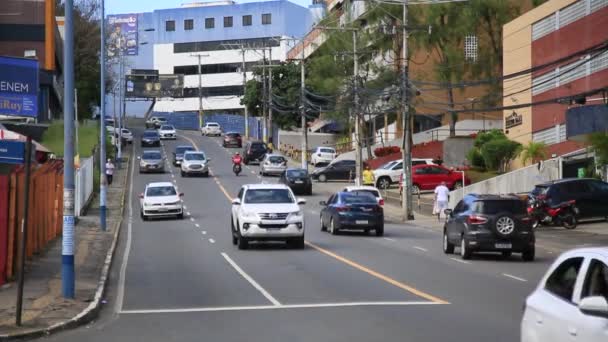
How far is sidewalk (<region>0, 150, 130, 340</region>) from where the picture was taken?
618 inches

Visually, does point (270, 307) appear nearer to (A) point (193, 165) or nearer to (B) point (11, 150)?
(B) point (11, 150)

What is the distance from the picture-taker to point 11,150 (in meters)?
21.5

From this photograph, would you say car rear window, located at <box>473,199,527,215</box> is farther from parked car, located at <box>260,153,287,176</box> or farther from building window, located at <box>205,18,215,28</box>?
building window, located at <box>205,18,215,28</box>

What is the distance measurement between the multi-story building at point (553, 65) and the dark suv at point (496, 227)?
18.7 meters

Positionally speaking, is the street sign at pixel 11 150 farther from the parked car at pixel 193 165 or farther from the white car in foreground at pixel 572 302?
the parked car at pixel 193 165

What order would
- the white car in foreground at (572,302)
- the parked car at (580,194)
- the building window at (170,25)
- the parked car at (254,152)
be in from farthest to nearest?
the building window at (170,25), the parked car at (254,152), the parked car at (580,194), the white car in foreground at (572,302)

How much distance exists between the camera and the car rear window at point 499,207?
27.5 meters

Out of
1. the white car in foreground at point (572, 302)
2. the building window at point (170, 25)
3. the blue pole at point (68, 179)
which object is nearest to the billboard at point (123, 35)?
the building window at point (170, 25)

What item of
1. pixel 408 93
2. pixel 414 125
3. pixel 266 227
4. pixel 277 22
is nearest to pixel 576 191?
pixel 408 93

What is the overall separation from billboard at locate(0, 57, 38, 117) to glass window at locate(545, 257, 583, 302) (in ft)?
51.1

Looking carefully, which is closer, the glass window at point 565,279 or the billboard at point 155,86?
the glass window at point 565,279

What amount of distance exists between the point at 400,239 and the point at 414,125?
53758 mm

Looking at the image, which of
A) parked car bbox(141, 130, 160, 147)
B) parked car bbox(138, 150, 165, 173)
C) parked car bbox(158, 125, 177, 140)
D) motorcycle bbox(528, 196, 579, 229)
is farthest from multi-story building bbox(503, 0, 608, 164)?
parked car bbox(158, 125, 177, 140)

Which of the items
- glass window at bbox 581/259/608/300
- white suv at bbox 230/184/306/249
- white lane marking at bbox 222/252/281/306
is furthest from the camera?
white suv at bbox 230/184/306/249
